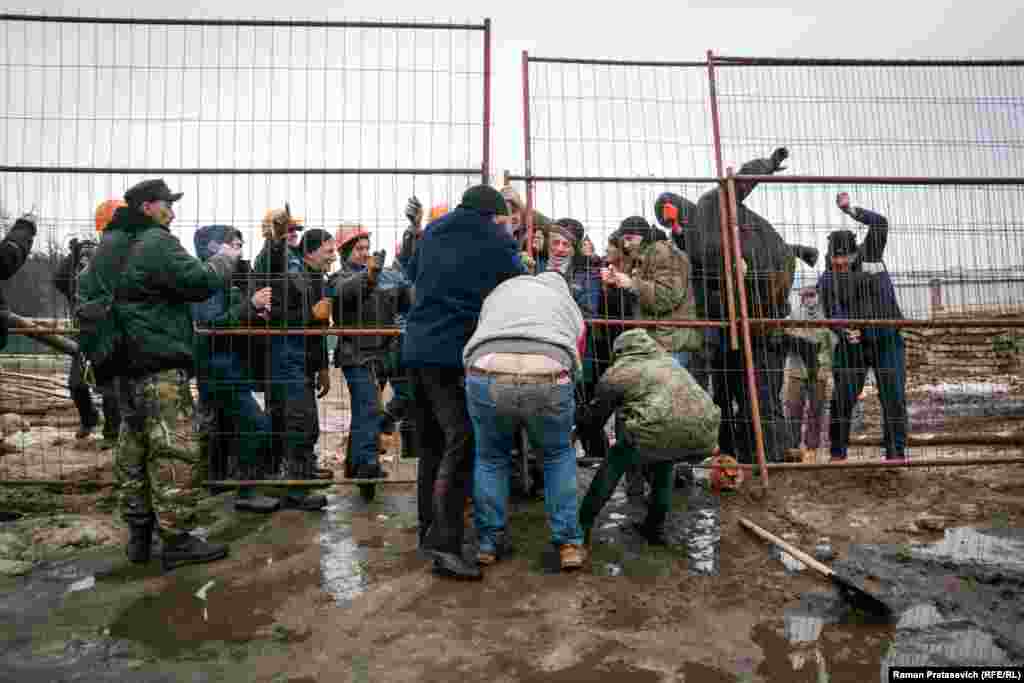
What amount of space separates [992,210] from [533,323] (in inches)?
162

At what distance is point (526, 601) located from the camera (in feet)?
11.1

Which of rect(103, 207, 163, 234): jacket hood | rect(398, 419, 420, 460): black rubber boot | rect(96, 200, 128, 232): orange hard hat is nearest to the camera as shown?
rect(103, 207, 163, 234): jacket hood

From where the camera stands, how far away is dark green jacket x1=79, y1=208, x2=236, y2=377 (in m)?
3.84

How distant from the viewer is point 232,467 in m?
5.12

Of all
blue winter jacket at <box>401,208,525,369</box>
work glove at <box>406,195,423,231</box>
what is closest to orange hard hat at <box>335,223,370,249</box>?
work glove at <box>406,195,423,231</box>

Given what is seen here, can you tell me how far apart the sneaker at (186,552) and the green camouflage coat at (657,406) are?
228 centimetres

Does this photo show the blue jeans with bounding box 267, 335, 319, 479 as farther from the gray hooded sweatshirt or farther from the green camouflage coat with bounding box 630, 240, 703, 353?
the green camouflage coat with bounding box 630, 240, 703, 353

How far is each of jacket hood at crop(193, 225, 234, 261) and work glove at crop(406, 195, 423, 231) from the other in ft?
3.83

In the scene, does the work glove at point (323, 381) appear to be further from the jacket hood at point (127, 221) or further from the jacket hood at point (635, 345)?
the jacket hood at point (635, 345)

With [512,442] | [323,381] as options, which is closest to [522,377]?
[512,442]

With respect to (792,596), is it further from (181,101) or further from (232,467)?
(181,101)

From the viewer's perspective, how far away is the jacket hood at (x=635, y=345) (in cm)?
422

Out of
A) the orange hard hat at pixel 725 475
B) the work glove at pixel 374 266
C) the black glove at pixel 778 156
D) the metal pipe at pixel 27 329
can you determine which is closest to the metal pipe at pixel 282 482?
the work glove at pixel 374 266

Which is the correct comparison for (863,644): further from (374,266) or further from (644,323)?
(374,266)
